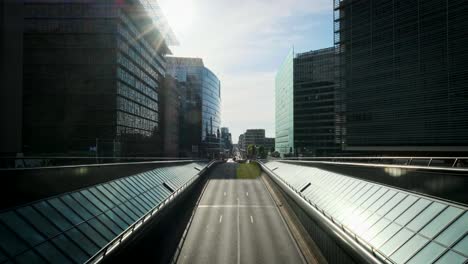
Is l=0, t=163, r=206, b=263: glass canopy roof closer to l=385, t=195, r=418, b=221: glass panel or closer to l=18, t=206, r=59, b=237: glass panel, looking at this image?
l=18, t=206, r=59, b=237: glass panel

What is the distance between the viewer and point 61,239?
12.3 meters

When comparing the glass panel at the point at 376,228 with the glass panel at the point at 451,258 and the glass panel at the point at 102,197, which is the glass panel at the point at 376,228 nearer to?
the glass panel at the point at 451,258

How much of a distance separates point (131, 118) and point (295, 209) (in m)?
57.5

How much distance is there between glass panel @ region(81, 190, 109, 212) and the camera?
17.1 m

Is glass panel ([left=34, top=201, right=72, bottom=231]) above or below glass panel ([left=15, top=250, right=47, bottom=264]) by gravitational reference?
above

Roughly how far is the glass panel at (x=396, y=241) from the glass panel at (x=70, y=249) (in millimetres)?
13159

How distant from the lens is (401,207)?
1416 centimetres

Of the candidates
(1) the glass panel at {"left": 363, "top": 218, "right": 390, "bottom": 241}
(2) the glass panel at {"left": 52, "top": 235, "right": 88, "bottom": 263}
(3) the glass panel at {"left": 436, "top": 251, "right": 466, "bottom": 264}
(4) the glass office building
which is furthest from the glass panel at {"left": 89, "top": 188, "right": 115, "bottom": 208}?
(4) the glass office building

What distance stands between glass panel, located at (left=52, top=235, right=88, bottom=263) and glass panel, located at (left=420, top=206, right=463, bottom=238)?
14.3m

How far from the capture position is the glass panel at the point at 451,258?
9301 mm

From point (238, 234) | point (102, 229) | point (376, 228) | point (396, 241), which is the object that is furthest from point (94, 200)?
point (396, 241)

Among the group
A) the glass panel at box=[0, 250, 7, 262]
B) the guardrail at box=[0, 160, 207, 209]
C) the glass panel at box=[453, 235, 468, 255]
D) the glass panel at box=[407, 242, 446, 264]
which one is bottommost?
the glass panel at box=[407, 242, 446, 264]

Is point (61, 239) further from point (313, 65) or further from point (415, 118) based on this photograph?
point (313, 65)

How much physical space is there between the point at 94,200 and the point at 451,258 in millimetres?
17589
